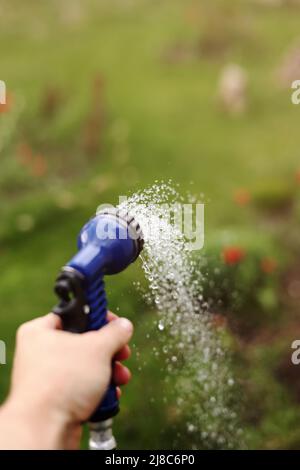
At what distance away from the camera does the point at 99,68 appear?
624 cm

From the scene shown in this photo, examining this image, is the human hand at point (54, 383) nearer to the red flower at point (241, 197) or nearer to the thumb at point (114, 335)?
the thumb at point (114, 335)

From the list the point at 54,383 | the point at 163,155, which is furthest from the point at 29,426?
the point at 163,155

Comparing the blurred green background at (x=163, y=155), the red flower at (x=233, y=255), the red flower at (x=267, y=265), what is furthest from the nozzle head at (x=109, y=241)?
the red flower at (x=267, y=265)

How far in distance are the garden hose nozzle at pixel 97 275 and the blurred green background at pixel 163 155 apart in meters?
0.41

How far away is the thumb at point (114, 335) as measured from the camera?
1.30 metres

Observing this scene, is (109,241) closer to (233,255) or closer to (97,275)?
(97,275)

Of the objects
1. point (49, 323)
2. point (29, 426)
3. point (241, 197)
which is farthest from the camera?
point (241, 197)

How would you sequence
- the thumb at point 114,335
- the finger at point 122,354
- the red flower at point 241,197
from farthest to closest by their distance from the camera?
the red flower at point 241,197, the finger at point 122,354, the thumb at point 114,335

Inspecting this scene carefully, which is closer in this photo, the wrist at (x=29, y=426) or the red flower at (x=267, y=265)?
the wrist at (x=29, y=426)

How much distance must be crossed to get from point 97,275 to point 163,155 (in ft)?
11.7

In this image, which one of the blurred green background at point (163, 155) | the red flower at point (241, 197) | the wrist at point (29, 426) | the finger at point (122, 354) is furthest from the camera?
the red flower at point (241, 197)

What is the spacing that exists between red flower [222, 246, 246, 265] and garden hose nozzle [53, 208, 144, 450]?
6.34 ft

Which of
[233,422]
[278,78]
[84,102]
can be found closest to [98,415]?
[233,422]

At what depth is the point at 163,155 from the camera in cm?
486
